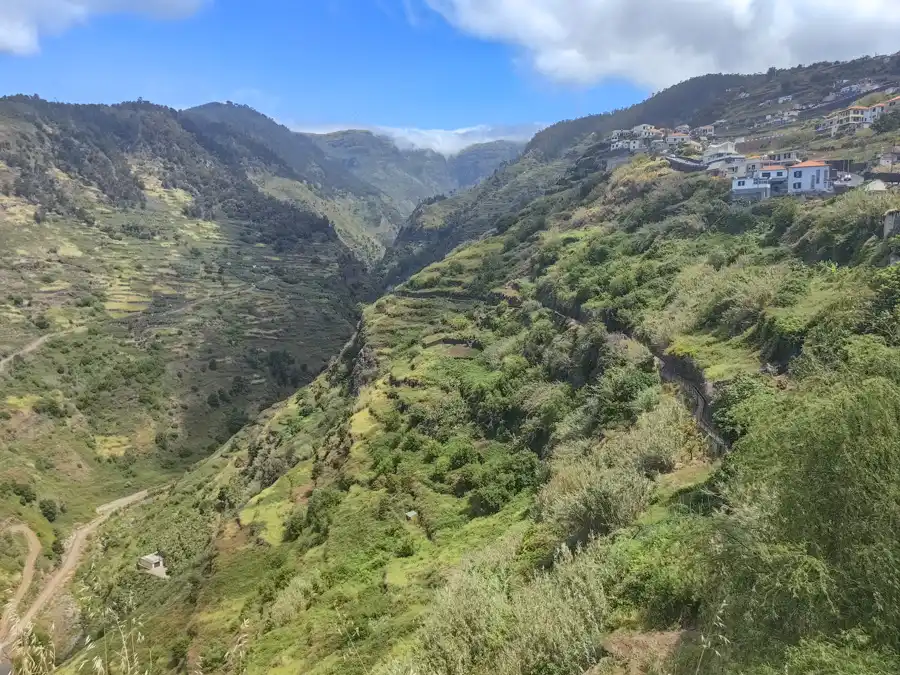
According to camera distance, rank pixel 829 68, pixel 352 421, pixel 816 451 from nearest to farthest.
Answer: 1. pixel 816 451
2. pixel 352 421
3. pixel 829 68

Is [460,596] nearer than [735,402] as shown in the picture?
Yes

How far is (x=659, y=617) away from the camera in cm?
1231

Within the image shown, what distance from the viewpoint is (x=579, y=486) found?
1894 cm

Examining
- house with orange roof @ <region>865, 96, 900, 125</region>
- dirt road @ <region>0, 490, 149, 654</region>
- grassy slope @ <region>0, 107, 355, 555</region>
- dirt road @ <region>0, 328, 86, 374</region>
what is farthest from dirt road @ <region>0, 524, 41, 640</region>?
house with orange roof @ <region>865, 96, 900, 125</region>

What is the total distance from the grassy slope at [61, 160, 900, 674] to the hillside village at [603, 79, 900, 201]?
564cm

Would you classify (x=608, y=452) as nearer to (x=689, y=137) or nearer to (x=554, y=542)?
(x=554, y=542)

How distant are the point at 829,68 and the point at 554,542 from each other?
172 meters

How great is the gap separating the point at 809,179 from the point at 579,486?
43.6 m

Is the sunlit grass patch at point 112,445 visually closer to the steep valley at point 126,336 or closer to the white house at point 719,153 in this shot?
the steep valley at point 126,336

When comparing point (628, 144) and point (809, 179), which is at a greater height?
point (628, 144)

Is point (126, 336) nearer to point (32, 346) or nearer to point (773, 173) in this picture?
point (32, 346)

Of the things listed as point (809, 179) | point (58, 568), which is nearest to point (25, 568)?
point (58, 568)

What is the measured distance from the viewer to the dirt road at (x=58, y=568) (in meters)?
55.8

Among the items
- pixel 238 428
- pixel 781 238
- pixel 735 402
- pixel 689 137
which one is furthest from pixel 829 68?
pixel 735 402
